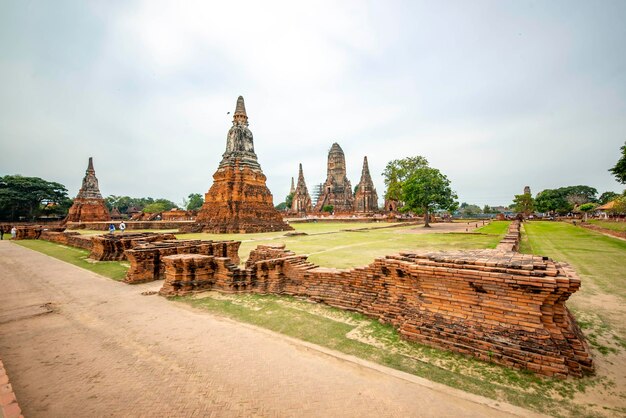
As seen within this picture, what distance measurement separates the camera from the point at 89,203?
3794cm

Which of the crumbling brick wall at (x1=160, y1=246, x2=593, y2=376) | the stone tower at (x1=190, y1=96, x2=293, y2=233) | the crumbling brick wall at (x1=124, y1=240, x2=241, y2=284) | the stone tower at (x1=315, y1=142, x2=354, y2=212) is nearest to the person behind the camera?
the crumbling brick wall at (x1=160, y1=246, x2=593, y2=376)

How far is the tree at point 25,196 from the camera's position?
3803cm

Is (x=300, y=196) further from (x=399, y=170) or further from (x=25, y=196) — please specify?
(x=25, y=196)

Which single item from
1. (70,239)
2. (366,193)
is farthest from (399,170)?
(70,239)

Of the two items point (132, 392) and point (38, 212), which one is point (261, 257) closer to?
point (132, 392)

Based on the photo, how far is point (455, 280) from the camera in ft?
12.4

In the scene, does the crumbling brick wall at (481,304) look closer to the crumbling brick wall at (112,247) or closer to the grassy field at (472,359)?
the grassy field at (472,359)

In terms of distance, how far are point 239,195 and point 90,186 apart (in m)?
26.8

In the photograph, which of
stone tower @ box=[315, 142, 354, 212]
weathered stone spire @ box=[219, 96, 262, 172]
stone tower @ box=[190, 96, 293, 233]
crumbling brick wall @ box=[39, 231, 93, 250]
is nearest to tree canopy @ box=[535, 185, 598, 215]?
stone tower @ box=[315, 142, 354, 212]

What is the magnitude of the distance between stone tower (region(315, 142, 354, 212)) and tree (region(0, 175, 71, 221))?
4430 cm

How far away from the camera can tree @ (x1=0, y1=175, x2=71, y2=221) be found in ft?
125

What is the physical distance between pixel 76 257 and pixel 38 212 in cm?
4219

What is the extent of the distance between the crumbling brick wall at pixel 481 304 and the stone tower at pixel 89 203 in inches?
1703

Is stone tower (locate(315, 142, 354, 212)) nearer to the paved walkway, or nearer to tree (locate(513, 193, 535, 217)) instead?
tree (locate(513, 193, 535, 217))
